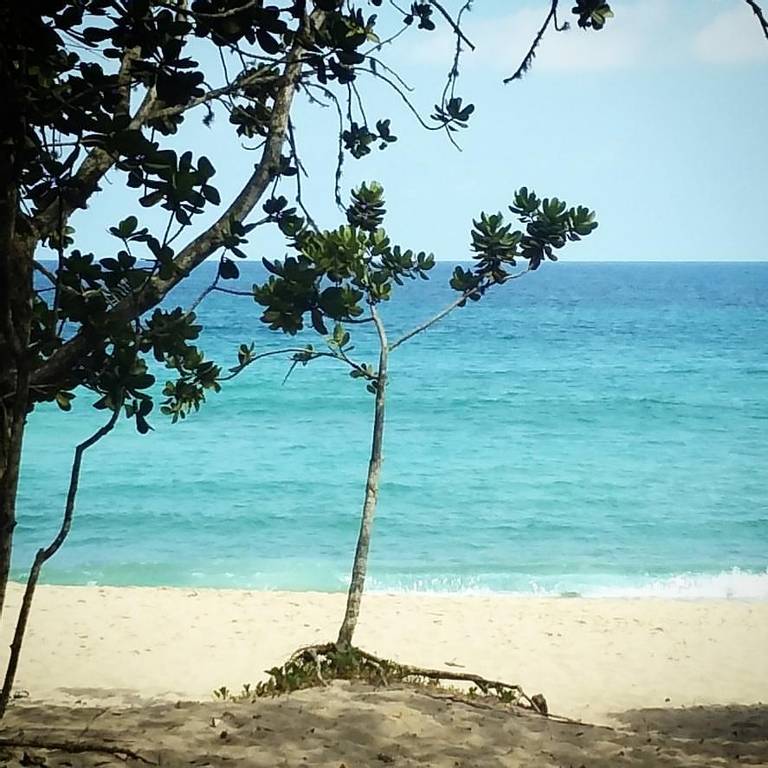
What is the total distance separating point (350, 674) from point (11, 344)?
209 cm

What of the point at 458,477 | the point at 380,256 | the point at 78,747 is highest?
the point at 458,477

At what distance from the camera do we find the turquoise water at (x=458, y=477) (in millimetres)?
7328

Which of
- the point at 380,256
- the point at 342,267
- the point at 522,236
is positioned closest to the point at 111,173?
the point at 342,267

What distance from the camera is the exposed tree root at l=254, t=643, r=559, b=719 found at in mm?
3209

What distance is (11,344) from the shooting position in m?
1.61

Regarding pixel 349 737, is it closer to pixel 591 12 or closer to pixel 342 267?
pixel 342 267

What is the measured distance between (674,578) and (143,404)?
5788 mm

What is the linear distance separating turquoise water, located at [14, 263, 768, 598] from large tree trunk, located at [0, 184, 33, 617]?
5256 mm

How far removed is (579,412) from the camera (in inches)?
542

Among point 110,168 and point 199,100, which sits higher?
point 199,100

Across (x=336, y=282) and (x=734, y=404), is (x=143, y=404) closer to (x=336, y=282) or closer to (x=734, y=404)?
(x=336, y=282)

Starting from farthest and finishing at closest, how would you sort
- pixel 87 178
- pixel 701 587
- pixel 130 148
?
1. pixel 701 587
2. pixel 87 178
3. pixel 130 148

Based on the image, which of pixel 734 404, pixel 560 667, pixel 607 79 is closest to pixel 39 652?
pixel 560 667

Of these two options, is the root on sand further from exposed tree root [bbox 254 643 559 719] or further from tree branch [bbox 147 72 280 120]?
tree branch [bbox 147 72 280 120]
